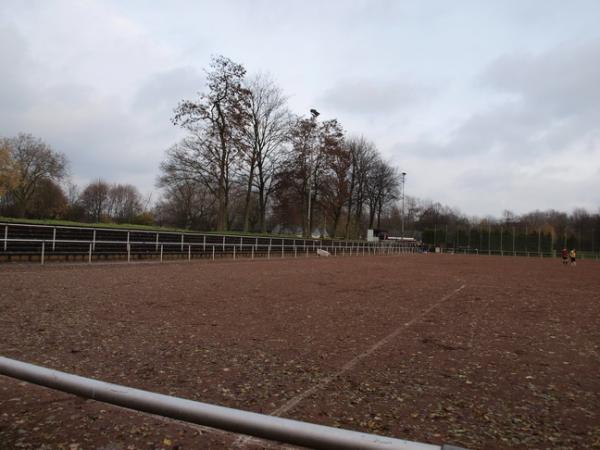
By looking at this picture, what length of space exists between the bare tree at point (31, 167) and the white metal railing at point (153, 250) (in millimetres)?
33845

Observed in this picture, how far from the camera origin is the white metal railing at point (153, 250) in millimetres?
15859

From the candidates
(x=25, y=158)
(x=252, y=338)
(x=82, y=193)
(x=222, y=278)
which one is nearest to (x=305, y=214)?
(x=222, y=278)

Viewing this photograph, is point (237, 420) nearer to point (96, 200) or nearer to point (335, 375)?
point (335, 375)

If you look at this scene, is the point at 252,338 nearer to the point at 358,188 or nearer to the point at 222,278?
the point at 222,278

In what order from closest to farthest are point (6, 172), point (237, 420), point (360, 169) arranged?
point (237, 420) → point (6, 172) → point (360, 169)

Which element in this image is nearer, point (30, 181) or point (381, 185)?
point (30, 181)

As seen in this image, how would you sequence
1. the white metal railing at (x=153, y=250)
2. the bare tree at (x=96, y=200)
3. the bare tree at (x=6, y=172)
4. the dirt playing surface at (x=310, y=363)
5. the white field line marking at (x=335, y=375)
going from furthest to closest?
the bare tree at (x=96, y=200), the bare tree at (x=6, y=172), the white metal railing at (x=153, y=250), the white field line marking at (x=335, y=375), the dirt playing surface at (x=310, y=363)

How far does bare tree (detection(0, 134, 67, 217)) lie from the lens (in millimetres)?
49184

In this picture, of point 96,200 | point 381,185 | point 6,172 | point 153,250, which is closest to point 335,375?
point 153,250

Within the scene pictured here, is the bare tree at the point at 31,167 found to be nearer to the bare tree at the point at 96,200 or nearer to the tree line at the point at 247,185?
the tree line at the point at 247,185

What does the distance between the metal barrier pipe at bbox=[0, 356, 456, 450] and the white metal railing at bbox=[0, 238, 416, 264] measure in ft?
50.1

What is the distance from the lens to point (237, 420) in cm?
163

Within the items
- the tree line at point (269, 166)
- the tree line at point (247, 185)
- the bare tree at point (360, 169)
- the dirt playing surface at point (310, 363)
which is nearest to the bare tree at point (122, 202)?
the tree line at point (247, 185)

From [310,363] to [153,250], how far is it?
17379mm
